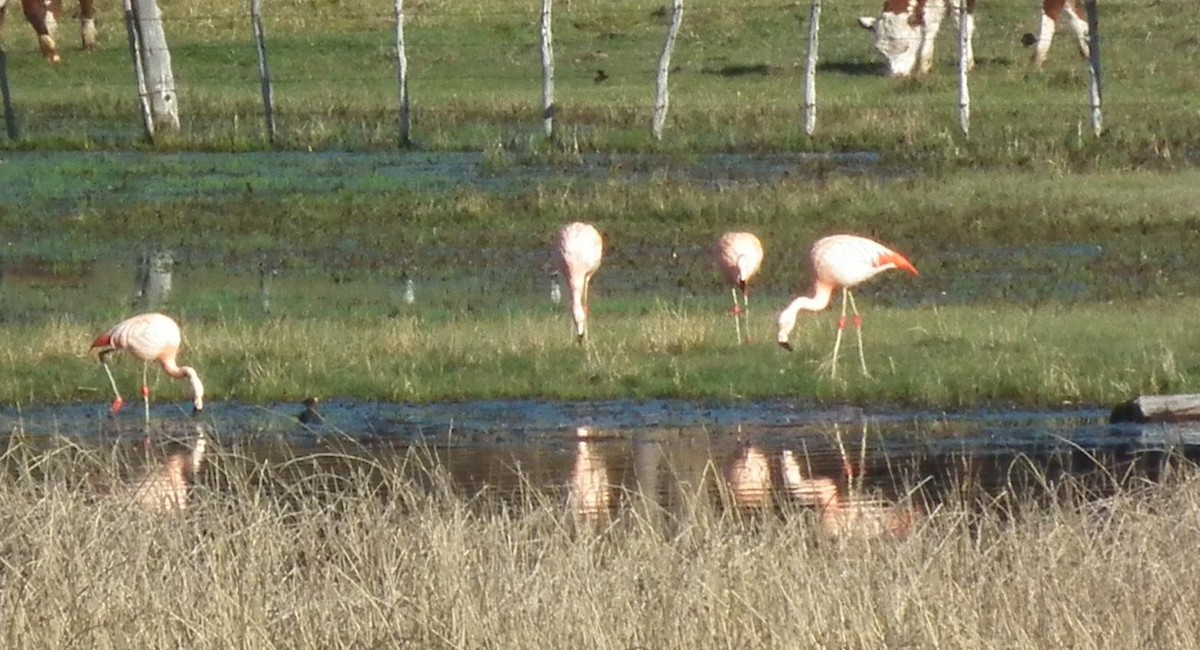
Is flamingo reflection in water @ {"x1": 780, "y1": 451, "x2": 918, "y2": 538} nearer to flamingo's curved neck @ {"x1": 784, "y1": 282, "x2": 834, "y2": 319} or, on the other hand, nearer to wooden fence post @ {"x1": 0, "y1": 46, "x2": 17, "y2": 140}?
flamingo's curved neck @ {"x1": 784, "y1": 282, "x2": 834, "y2": 319}

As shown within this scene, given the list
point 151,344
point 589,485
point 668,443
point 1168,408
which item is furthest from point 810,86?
point 589,485

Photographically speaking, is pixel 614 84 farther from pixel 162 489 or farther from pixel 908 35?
pixel 162 489

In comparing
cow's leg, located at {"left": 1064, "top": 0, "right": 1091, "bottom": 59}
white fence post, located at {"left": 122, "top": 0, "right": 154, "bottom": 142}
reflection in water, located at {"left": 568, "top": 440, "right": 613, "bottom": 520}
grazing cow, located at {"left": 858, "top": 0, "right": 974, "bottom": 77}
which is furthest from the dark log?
cow's leg, located at {"left": 1064, "top": 0, "right": 1091, "bottom": 59}

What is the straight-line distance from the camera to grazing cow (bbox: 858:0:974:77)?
1292 inches

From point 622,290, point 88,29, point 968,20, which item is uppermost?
point 88,29

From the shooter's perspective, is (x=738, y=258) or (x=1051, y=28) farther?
(x=1051, y=28)

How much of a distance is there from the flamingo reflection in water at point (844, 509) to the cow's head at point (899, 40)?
71.2ft

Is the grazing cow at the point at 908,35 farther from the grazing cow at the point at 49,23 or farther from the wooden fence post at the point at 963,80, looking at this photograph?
the grazing cow at the point at 49,23

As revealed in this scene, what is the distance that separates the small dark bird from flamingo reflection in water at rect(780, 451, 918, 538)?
9.41 ft

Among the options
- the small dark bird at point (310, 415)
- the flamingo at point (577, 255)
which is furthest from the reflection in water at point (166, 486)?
the flamingo at point (577, 255)

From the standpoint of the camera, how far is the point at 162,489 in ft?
31.4

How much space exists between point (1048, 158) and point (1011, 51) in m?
12.5

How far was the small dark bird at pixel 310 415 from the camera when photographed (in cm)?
1309

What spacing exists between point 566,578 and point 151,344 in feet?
20.4
